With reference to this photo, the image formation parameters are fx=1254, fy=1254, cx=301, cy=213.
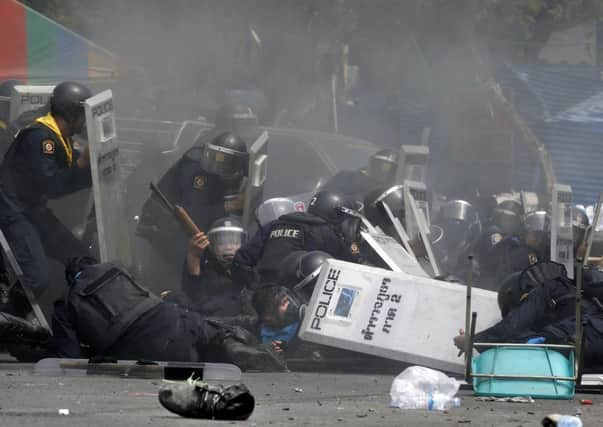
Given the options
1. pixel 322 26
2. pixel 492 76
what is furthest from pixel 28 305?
pixel 322 26

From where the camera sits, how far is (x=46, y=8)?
2316cm

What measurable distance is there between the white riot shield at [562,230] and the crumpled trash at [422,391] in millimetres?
3793

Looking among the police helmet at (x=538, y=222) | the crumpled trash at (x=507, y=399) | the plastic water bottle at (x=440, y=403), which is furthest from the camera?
the police helmet at (x=538, y=222)

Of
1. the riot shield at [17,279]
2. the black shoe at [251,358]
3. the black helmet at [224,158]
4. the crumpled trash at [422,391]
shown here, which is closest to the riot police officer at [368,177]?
the black helmet at [224,158]

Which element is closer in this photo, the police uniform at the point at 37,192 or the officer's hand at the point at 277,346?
the officer's hand at the point at 277,346

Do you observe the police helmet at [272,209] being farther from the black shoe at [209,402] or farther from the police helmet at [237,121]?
A: the black shoe at [209,402]

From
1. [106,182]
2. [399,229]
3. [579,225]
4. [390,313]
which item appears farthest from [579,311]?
[579,225]

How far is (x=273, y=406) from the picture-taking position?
5.73 metres

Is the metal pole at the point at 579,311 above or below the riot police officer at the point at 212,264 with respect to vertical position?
above

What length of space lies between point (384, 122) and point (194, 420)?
56.7 ft

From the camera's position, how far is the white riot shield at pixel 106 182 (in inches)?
354

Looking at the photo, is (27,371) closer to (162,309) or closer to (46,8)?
(162,309)

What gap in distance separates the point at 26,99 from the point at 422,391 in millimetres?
5791

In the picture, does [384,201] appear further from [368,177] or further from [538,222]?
[538,222]
